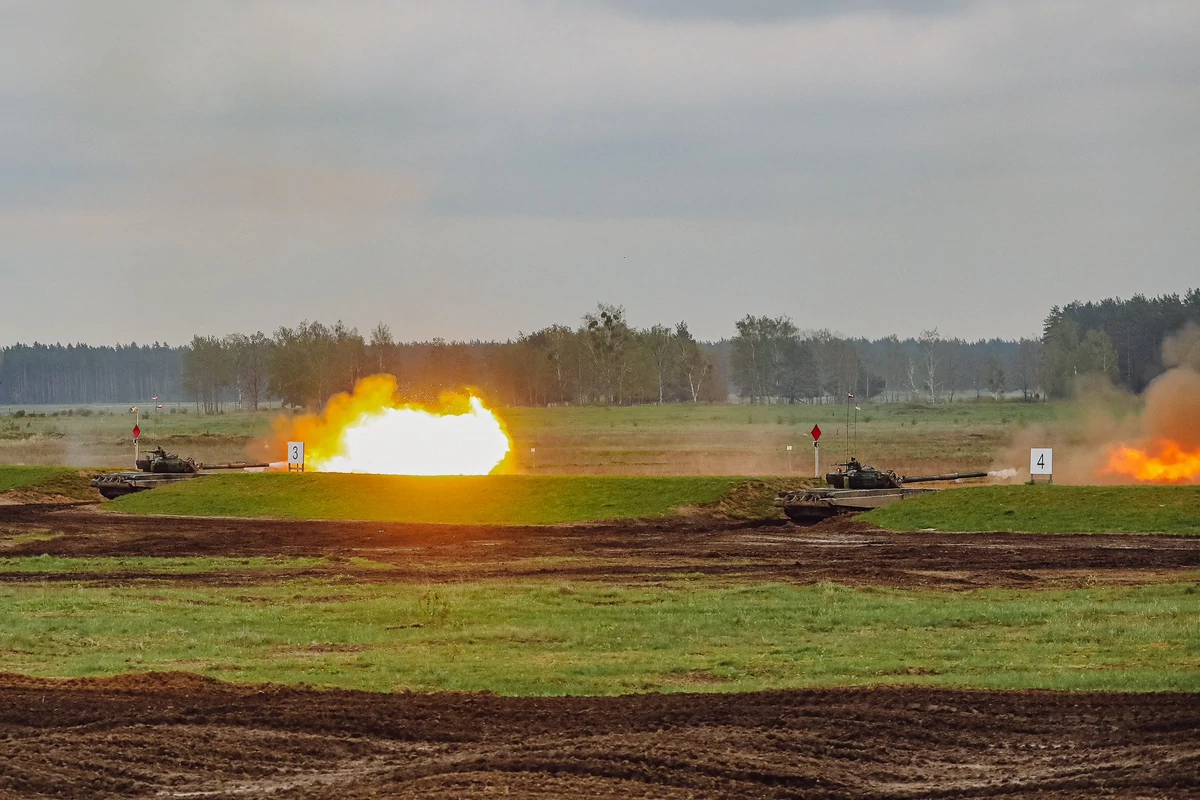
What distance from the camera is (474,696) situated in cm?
1938

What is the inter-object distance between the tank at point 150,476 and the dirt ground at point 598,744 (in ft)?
156

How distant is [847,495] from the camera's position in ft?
174

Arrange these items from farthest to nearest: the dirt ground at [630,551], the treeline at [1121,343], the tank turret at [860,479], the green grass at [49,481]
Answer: the treeline at [1121,343] → the green grass at [49,481] → the tank turret at [860,479] → the dirt ground at [630,551]

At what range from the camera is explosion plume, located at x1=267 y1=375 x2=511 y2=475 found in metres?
72.6

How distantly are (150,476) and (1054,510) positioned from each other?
38.6m

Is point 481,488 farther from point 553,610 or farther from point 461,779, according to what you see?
point 461,779

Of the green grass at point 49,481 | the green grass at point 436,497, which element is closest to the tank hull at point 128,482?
the green grass at point 436,497

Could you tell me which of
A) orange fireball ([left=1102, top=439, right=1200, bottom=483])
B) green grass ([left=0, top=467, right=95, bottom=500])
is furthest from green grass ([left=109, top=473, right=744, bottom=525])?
orange fireball ([left=1102, top=439, right=1200, bottom=483])

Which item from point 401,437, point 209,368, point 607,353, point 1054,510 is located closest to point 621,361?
point 607,353

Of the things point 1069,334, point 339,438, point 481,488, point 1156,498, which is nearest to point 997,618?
point 1156,498

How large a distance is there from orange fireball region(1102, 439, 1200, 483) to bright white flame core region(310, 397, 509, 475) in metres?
28.6

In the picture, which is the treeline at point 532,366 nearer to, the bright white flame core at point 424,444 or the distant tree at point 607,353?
the distant tree at point 607,353

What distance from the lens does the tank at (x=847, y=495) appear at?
52.5m

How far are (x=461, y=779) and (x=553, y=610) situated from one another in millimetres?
14050
